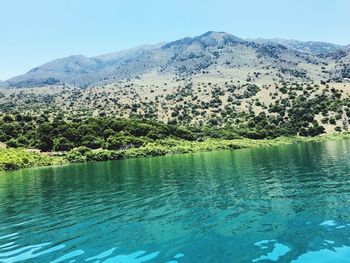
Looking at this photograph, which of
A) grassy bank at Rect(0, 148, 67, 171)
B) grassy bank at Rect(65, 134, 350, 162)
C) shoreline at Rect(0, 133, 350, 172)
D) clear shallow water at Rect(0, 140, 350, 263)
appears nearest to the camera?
clear shallow water at Rect(0, 140, 350, 263)

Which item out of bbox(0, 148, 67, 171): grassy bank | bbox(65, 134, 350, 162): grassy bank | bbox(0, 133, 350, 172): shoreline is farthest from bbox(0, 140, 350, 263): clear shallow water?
bbox(65, 134, 350, 162): grassy bank

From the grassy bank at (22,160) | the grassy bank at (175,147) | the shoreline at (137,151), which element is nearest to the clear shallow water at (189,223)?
the grassy bank at (22,160)

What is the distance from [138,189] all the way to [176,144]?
289ft

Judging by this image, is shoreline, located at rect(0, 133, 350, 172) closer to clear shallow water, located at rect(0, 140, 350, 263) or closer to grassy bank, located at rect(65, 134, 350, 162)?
grassy bank, located at rect(65, 134, 350, 162)

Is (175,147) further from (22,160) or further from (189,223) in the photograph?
(189,223)

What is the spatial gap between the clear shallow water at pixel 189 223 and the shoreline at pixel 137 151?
5837 cm

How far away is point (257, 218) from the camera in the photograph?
25.2 meters

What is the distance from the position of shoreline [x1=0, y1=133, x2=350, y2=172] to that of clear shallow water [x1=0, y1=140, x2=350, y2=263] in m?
58.4

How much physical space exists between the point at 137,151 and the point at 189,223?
94751 mm

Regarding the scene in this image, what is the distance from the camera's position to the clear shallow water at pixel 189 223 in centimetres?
1905

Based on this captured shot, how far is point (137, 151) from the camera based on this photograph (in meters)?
119

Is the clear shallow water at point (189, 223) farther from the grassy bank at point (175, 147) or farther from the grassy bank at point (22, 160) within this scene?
the grassy bank at point (175, 147)

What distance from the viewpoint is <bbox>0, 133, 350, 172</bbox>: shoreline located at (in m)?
99.4

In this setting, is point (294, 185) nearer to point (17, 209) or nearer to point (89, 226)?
point (89, 226)
